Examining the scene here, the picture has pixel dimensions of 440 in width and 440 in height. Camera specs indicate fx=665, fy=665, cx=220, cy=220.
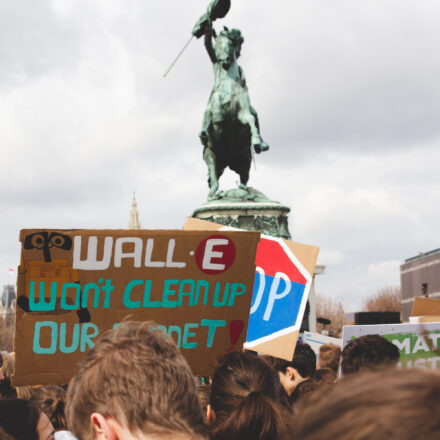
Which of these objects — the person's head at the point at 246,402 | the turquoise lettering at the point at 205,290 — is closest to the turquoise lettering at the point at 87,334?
the turquoise lettering at the point at 205,290

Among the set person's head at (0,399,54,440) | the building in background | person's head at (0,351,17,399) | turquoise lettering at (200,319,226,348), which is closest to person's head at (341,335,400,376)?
turquoise lettering at (200,319,226,348)

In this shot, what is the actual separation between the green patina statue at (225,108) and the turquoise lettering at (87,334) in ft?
30.4

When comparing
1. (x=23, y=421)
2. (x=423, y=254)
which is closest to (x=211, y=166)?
(x=23, y=421)

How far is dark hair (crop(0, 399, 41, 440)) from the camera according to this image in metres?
2.34

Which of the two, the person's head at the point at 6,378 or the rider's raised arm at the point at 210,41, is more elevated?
the rider's raised arm at the point at 210,41

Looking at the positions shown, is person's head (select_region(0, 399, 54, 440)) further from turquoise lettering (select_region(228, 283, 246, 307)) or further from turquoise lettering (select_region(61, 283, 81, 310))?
turquoise lettering (select_region(228, 283, 246, 307))

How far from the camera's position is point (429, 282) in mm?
52344

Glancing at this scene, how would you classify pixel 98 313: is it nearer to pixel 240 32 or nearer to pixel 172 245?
pixel 172 245

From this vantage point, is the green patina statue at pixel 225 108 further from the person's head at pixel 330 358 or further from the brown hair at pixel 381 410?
the brown hair at pixel 381 410

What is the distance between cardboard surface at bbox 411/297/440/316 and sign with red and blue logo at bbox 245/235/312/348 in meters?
1.62

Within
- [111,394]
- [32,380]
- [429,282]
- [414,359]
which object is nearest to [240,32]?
[414,359]

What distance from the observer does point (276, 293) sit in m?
4.50

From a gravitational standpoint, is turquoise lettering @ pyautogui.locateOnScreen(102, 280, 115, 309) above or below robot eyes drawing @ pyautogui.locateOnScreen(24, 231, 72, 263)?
below

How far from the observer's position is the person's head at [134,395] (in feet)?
5.54
